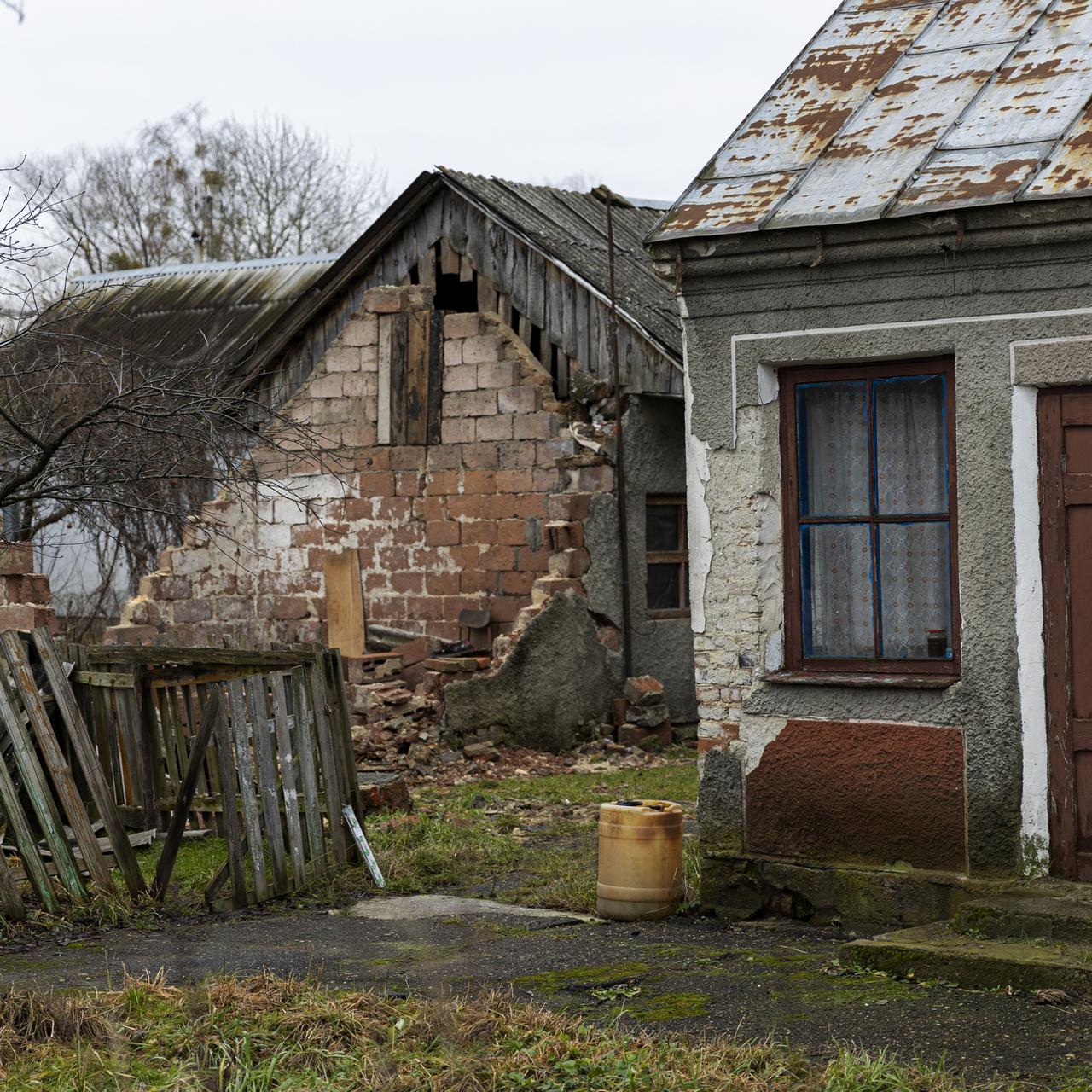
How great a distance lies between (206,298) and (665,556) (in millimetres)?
8047

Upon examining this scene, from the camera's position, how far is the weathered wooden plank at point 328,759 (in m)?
8.64

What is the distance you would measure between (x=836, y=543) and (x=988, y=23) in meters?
2.77

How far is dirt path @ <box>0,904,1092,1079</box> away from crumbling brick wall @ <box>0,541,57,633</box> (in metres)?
5.87

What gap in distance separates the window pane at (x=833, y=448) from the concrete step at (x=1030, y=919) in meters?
1.90

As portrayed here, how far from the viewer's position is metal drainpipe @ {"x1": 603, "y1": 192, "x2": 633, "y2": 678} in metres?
14.3

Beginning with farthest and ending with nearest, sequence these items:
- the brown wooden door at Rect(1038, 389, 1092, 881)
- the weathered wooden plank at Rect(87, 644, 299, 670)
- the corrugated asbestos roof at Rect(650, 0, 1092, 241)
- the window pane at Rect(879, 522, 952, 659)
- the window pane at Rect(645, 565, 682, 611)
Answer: the window pane at Rect(645, 565, 682, 611)
the weathered wooden plank at Rect(87, 644, 299, 670)
the window pane at Rect(879, 522, 952, 659)
the corrugated asbestos roof at Rect(650, 0, 1092, 241)
the brown wooden door at Rect(1038, 389, 1092, 881)

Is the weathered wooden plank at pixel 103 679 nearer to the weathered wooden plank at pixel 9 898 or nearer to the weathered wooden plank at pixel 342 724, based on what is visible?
the weathered wooden plank at pixel 342 724

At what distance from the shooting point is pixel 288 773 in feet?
27.2

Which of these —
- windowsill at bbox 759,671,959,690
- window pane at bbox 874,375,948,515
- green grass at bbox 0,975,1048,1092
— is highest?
window pane at bbox 874,375,948,515

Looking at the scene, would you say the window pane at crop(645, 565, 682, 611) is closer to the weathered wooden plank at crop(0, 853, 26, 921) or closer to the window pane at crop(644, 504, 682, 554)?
the window pane at crop(644, 504, 682, 554)

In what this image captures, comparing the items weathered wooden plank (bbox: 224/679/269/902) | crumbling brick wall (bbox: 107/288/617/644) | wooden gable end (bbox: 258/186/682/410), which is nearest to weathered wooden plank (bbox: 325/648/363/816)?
weathered wooden plank (bbox: 224/679/269/902)

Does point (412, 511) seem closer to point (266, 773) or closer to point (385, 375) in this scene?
point (385, 375)

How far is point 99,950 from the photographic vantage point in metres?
7.10

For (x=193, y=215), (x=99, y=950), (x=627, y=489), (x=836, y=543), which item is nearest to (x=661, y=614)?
(x=627, y=489)
